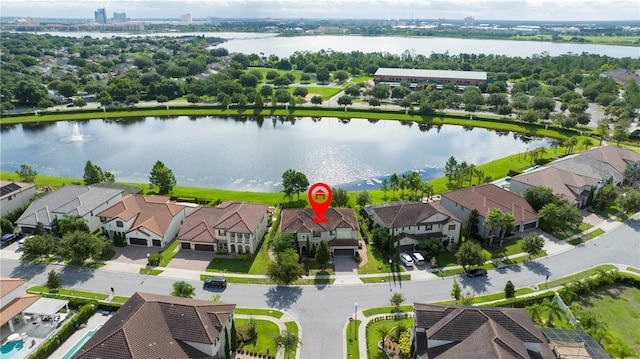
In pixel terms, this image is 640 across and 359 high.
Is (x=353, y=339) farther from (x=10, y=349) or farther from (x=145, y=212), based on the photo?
(x=145, y=212)

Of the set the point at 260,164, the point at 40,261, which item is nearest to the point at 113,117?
the point at 260,164

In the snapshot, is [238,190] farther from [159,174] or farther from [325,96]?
[325,96]

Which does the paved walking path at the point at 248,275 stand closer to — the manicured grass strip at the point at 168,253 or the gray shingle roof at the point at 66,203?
the manicured grass strip at the point at 168,253

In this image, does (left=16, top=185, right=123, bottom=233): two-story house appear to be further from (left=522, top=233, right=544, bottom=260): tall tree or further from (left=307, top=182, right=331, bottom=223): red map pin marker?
(left=522, top=233, right=544, bottom=260): tall tree

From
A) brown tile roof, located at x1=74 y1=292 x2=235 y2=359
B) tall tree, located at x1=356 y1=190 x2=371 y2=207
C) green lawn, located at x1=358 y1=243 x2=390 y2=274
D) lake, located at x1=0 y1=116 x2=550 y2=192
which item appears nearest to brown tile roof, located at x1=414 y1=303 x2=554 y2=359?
green lawn, located at x1=358 y1=243 x2=390 y2=274

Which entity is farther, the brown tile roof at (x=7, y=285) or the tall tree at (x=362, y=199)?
the tall tree at (x=362, y=199)

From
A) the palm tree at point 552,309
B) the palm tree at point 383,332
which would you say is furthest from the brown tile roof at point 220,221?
the palm tree at point 552,309

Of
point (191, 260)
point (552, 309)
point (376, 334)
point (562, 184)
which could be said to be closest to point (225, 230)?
point (191, 260)
